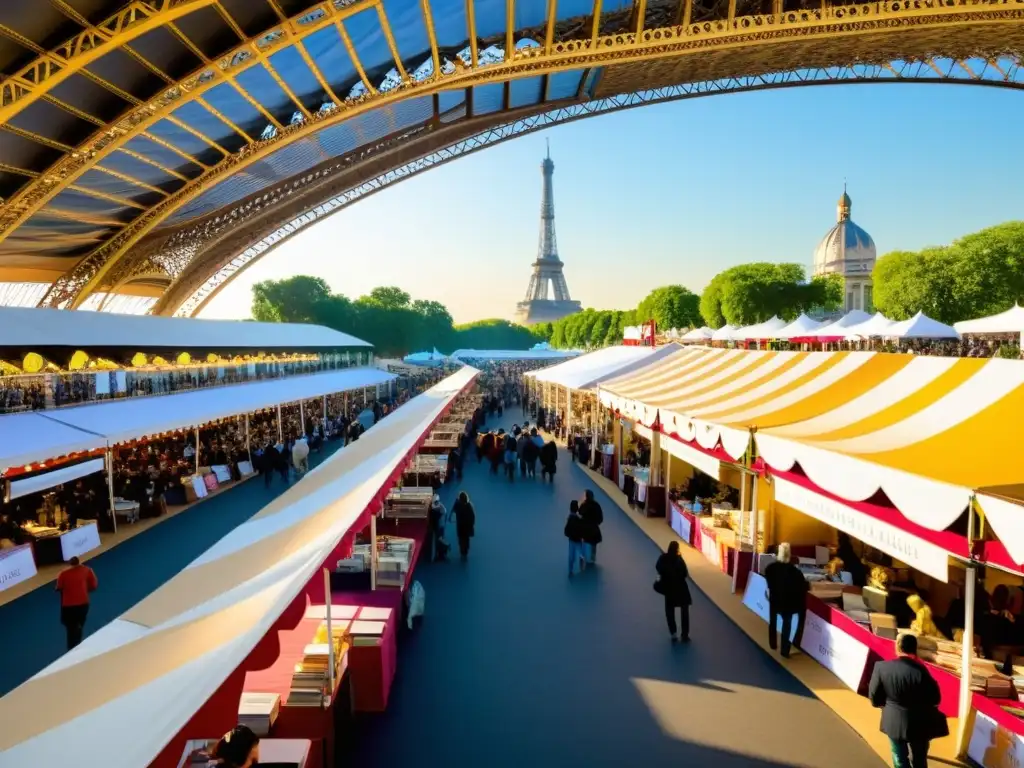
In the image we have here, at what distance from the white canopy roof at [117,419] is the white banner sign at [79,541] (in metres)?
1.36

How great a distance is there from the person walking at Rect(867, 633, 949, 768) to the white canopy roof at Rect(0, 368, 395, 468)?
11878 mm

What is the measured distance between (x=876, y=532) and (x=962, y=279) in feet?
154

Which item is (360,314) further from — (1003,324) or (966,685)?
(966,685)

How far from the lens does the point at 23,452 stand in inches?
399

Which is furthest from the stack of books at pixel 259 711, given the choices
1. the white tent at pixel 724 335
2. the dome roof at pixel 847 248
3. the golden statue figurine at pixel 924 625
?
the dome roof at pixel 847 248

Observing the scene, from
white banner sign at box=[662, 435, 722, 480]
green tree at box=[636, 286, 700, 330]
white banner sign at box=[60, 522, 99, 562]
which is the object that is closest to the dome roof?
green tree at box=[636, 286, 700, 330]

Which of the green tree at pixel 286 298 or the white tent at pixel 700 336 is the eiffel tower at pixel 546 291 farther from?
the white tent at pixel 700 336

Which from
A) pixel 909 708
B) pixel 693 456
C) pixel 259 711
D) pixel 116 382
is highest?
pixel 116 382

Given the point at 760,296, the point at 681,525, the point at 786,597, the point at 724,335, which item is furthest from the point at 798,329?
the point at 786,597

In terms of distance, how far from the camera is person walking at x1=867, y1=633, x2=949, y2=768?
4.28 meters

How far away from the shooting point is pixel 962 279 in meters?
42.0

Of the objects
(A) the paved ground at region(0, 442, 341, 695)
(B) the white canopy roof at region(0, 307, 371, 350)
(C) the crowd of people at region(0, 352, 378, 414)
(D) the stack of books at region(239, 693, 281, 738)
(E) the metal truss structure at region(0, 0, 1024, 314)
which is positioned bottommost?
(A) the paved ground at region(0, 442, 341, 695)

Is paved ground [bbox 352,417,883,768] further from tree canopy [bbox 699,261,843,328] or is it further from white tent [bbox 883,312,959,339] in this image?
tree canopy [bbox 699,261,843,328]

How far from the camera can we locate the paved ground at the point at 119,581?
711 centimetres
